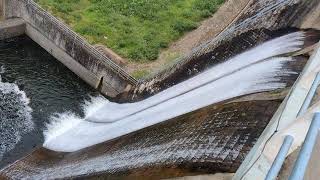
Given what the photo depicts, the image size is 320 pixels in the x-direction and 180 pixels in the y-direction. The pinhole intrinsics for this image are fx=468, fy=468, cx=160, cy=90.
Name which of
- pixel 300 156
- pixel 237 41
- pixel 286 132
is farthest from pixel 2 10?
pixel 300 156

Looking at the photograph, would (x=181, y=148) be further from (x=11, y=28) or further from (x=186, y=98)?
(x=11, y=28)

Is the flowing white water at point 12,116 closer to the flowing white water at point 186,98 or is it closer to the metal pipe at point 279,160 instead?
the flowing white water at point 186,98

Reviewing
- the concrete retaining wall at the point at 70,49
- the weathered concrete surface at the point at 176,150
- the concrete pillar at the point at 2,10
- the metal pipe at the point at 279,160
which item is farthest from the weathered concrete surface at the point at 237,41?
the metal pipe at the point at 279,160

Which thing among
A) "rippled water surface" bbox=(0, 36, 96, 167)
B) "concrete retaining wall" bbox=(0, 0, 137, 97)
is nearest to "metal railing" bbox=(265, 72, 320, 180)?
"rippled water surface" bbox=(0, 36, 96, 167)

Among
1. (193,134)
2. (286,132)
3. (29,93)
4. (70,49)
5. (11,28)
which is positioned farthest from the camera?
(11,28)

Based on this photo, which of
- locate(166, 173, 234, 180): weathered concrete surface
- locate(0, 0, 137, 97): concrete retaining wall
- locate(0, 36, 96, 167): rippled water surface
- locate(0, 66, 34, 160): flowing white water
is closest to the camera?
locate(166, 173, 234, 180): weathered concrete surface

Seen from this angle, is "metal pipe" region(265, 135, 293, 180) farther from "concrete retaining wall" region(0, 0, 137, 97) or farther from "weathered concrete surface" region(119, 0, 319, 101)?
"concrete retaining wall" region(0, 0, 137, 97)
